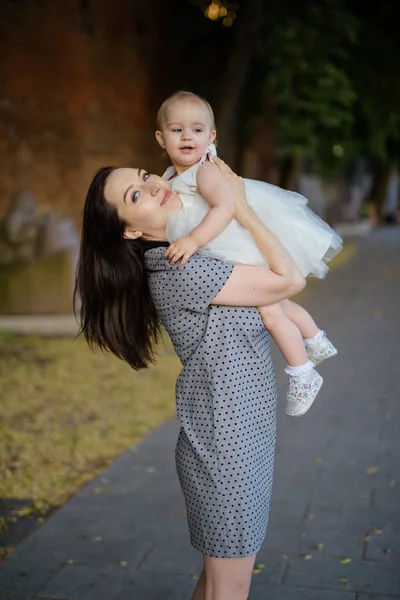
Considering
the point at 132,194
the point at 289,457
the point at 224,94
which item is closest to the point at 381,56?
the point at 224,94

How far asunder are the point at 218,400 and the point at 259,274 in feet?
1.34

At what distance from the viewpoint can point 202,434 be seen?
2635mm

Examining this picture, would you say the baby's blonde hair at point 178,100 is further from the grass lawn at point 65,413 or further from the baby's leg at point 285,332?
the grass lawn at point 65,413

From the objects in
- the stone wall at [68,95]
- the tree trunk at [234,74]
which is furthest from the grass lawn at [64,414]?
the tree trunk at [234,74]

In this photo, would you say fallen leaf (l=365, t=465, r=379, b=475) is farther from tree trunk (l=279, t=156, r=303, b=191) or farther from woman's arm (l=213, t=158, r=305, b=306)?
tree trunk (l=279, t=156, r=303, b=191)

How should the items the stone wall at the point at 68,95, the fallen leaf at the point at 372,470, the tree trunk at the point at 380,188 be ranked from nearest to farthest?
the fallen leaf at the point at 372,470, the stone wall at the point at 68,95, the tree trunk at the point at 380,188

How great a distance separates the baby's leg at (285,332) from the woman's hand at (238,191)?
1.00 feet

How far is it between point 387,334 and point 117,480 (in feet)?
18.6

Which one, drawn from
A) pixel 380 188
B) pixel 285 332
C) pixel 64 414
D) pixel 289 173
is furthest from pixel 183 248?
pixel 380 188

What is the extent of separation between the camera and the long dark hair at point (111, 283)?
2.65 metres

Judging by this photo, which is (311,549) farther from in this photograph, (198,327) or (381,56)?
(381,56)

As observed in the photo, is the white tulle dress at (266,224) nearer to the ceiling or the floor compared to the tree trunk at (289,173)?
nearer to the ceiling

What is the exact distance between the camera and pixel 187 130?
8.70 feet

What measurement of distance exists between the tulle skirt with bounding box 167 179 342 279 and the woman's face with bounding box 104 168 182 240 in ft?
0.14
